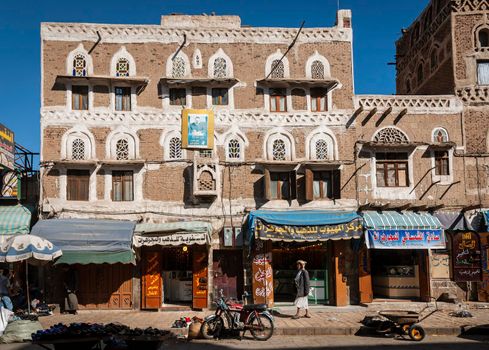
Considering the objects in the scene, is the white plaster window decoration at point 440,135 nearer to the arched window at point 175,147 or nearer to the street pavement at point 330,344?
the street pavement at point 330,344

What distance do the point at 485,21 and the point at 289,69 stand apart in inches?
320

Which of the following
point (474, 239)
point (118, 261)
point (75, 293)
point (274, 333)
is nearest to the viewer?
point (274, 333)

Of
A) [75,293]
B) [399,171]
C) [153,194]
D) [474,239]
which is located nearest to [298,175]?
[399,171]

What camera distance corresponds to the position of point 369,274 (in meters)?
21.1

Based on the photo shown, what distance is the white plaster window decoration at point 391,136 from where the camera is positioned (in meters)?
22.2

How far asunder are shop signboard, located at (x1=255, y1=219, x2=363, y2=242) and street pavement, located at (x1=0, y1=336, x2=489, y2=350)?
17.8 feet

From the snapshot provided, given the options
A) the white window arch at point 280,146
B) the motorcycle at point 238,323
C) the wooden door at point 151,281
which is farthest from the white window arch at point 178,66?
the motorcycle at point 238,323

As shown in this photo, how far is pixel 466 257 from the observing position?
2158 centimetres

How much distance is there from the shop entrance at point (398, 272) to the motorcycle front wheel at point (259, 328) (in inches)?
343

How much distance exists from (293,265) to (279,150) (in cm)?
457

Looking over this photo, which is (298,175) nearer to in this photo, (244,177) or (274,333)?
(244,177)

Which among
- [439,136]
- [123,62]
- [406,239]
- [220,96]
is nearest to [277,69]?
[220,96]

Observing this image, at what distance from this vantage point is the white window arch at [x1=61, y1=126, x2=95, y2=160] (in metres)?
21.2

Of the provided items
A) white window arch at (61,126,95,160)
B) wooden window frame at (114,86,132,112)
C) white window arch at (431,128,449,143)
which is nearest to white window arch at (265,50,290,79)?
wooden window frame at (114,86,132,112)
